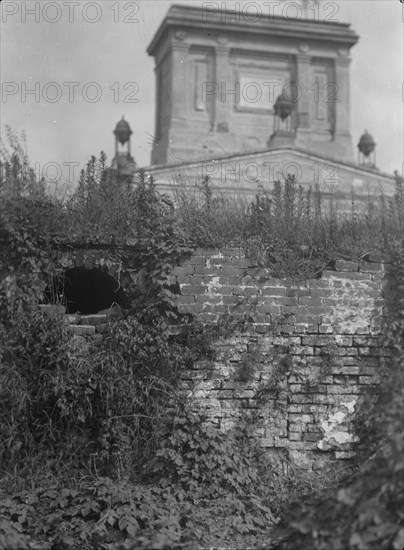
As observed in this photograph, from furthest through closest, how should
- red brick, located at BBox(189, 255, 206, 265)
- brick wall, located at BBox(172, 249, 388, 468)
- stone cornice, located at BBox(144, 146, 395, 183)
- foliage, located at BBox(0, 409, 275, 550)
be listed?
stone cornice, located at BBox(144, 146, 395, 183)
red brick, located at BBox(189, 255, 206, 265)
brick wall, located at BBox(172, 249, 388, 468)
foliage, located at BBox(0, 409, 275, 550)

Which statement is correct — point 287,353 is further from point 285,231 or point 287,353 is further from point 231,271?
point 285,231

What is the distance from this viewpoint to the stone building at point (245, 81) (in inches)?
1156

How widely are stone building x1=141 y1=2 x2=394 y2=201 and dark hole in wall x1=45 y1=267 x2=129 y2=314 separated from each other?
73.1ft

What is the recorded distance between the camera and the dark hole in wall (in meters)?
5.61

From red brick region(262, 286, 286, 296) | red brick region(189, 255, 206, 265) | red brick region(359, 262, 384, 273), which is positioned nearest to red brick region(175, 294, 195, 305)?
red brick region(189, 255, 206, 265)

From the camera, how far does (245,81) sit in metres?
30.3

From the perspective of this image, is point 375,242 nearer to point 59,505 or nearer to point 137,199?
point 137,199

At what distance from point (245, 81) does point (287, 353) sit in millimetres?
26268

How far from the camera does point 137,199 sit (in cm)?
570

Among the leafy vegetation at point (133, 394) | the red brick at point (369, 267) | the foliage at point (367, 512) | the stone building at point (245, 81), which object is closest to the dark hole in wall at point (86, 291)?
the leafy vegetation at point (133, 394)

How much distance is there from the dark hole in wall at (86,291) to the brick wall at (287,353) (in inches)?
27.7

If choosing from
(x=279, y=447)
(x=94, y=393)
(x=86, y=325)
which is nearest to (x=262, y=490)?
(x=279, y=447)

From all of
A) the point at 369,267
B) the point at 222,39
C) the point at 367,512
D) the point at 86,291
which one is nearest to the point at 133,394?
the point at 86,291

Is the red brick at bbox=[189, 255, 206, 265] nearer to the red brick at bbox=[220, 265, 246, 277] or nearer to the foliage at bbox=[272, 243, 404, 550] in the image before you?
the red brick at bbox=[220, 265, 246, 277]
